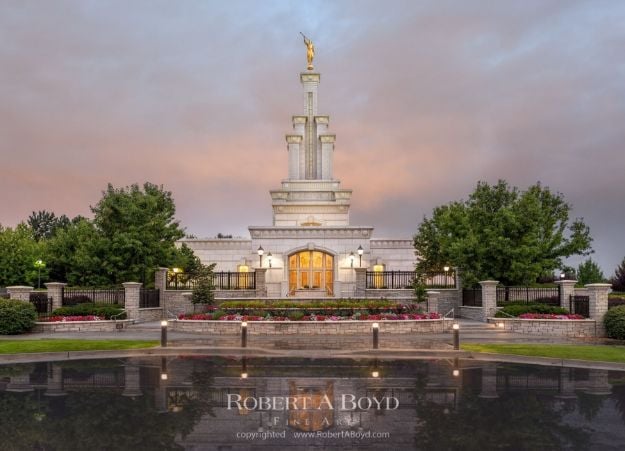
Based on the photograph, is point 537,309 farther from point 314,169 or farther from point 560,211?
point 314,169

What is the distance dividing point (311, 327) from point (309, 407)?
1394 centimetres

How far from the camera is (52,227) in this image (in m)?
95.1

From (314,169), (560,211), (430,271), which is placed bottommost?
(430,271)

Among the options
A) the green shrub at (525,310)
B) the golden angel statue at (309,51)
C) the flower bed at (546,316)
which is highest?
the golden angel statue at (309,51)

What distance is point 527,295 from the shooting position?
30453mm

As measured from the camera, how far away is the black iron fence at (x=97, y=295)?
30.0 meters

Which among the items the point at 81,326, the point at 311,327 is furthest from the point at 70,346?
the point at 311,327

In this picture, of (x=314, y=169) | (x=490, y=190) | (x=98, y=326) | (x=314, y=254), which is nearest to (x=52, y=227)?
(x=314, y=169)

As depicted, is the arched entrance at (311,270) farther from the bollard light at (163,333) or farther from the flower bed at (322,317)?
the bollard light at (163,333)

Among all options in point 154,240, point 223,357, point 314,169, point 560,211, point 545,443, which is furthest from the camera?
point 314,169

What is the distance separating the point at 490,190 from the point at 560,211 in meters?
13.2

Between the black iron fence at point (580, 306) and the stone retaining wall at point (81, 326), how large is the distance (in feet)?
74.9

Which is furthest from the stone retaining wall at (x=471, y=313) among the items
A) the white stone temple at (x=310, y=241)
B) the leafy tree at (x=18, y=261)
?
the leafy tree at (x=18, y=261)

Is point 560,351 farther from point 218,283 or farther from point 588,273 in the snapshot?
point 588,273
